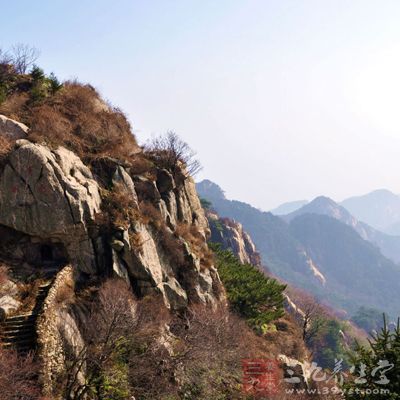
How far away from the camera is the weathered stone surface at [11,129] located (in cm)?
2300

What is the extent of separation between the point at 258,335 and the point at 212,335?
36.5ft

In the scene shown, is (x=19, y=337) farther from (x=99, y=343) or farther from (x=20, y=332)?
(x=99, y=343)

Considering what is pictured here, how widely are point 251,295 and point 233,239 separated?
3165 inches

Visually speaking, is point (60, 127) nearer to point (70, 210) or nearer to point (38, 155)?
point (38, 155)

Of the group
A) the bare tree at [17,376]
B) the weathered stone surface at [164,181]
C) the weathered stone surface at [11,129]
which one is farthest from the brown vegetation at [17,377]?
the weathered stone surface at [164,181]

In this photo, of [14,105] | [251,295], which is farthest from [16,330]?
[251,295]

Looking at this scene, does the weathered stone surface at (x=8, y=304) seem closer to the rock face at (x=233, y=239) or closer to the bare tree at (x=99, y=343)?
the bare tree at (x=99, y=343)

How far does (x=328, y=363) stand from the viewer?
7106 centimetres

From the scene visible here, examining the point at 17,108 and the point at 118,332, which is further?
the point at 17,108

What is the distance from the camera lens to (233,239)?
11244cm

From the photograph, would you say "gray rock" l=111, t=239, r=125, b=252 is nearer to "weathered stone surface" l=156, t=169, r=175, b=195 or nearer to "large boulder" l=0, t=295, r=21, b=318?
"large boulder" l=0, t=295, r=21, b=318

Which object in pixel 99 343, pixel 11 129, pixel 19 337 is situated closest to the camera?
pixel 19 337

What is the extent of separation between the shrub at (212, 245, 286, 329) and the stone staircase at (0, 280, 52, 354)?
62.5 feet

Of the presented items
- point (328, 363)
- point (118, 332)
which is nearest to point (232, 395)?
point (118, 332)
